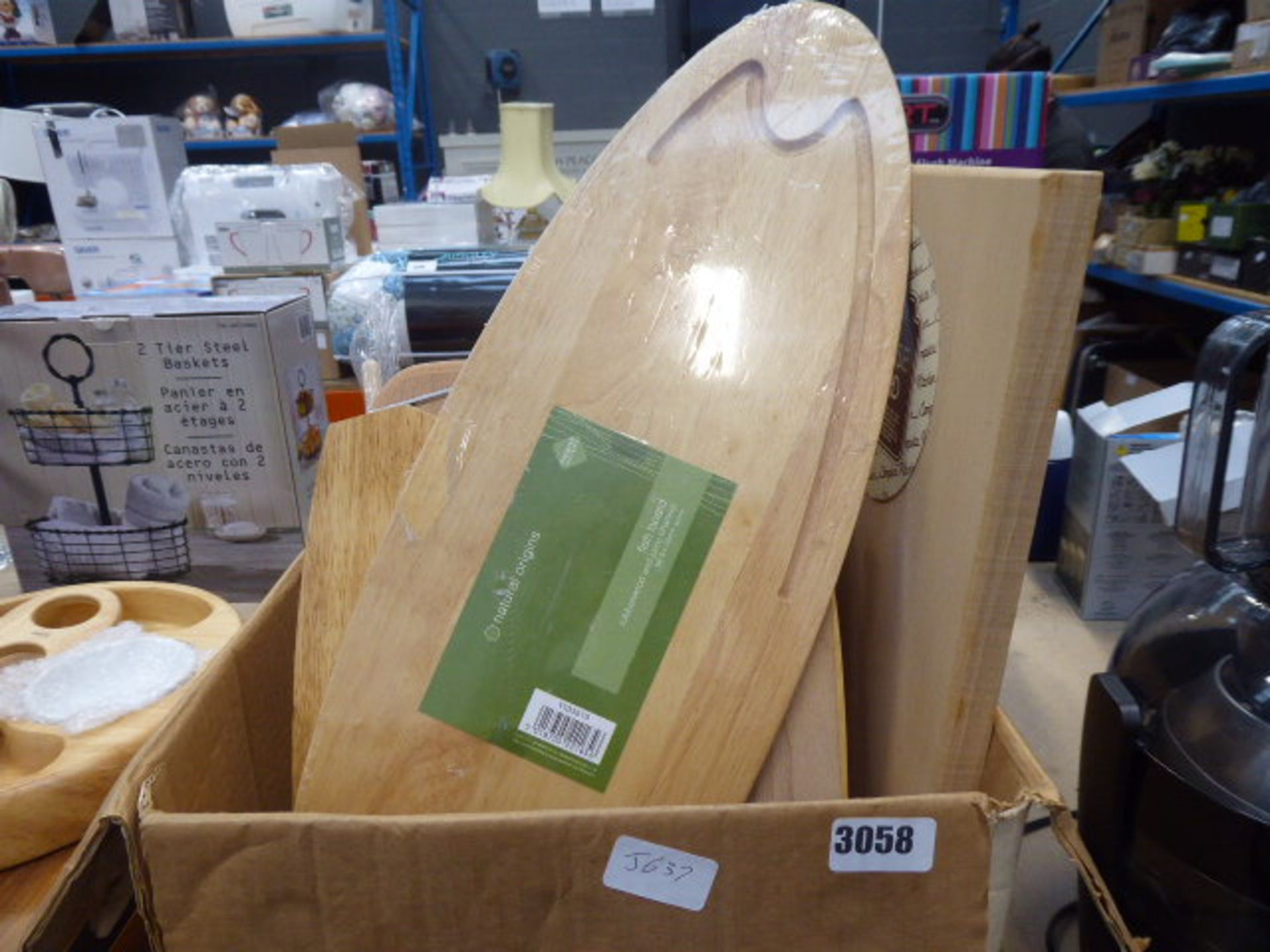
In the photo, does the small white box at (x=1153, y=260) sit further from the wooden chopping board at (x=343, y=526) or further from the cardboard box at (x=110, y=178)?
the cardboard box at (x=110, y=178)

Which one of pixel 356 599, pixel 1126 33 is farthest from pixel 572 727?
pixel 1126 33

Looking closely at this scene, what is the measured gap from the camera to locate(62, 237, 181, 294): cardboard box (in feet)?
7.30

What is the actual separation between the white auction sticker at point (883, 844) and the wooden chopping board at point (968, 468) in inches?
3.0

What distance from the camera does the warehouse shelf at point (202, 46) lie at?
10.6 ft

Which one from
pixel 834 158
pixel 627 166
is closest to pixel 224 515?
pixel 627 166

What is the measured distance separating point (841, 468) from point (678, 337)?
0.13 metres

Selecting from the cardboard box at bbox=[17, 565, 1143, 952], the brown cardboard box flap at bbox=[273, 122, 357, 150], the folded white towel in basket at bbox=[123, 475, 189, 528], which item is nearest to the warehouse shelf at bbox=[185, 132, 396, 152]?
the brown cardboard box flap at bbox=[273, 122, 357, 150]

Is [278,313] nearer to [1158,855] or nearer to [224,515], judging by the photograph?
[224,515]

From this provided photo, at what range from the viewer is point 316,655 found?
0.58 meters

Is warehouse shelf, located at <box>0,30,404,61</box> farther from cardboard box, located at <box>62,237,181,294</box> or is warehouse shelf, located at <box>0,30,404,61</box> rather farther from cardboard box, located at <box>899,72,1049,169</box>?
cardboard box, located at <box>899,72,1049,169</box>

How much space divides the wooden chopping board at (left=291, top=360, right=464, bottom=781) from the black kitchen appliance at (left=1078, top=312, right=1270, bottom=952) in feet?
1.57

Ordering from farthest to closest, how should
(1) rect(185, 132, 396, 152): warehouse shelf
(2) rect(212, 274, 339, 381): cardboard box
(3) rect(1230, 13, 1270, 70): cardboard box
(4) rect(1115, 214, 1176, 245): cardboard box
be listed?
(1) rect(185, 132, 396, 152): warehouse shelf, (4) rect(1115, 214, 1176, 245): cardboard box, (3) rect(1230, 13, 1270, 70): cardboard box, (2) rect(212, 274, 339, 381): cardboard box

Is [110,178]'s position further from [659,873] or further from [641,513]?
[659,873]

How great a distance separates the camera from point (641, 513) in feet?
1.70
